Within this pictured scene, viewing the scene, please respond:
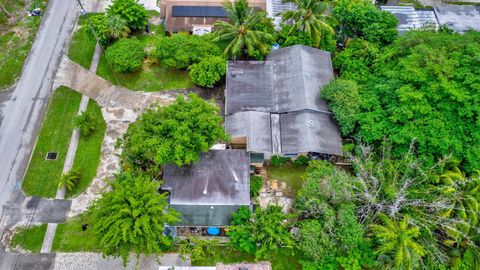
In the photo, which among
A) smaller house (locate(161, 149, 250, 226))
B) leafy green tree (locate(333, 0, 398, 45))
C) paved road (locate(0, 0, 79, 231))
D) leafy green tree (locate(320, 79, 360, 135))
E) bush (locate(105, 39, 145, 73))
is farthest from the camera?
leafy green tree (locate(333, 0, 398, 45))

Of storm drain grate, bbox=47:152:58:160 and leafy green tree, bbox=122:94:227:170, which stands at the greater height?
leafy green tree, bbox=122:94:227:170

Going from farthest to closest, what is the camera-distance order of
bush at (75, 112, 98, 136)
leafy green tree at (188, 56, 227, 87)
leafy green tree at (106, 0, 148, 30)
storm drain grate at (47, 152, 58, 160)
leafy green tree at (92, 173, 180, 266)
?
leafy green tree at (106, 0, 148, 30) → leafy green tree at (188, 56, 227, 87) → bush at (75, 112, 98, 136) → storm drain grate at (47, 152, 58, 160) → leafy green tree at (92, 173, 180, 266)

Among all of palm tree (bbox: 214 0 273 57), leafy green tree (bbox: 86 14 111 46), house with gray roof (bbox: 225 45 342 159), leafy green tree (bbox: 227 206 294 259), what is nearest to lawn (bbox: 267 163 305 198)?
house with gray roof (bbox: 225 45 342 159)

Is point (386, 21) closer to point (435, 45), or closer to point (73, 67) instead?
point (435, 45)

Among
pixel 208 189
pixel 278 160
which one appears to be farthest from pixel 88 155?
pixel 278 160

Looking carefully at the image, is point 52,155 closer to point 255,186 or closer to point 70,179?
point 70,179

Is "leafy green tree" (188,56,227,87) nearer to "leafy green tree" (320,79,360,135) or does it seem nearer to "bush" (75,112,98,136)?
"bush" (75,112,98,136)

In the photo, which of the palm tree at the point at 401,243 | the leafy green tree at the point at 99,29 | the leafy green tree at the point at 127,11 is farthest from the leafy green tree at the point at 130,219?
the leafy green tree at the point at 127,11

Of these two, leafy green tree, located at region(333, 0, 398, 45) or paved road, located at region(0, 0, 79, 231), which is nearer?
paved road, located at region(0, 0, 79, 231)
